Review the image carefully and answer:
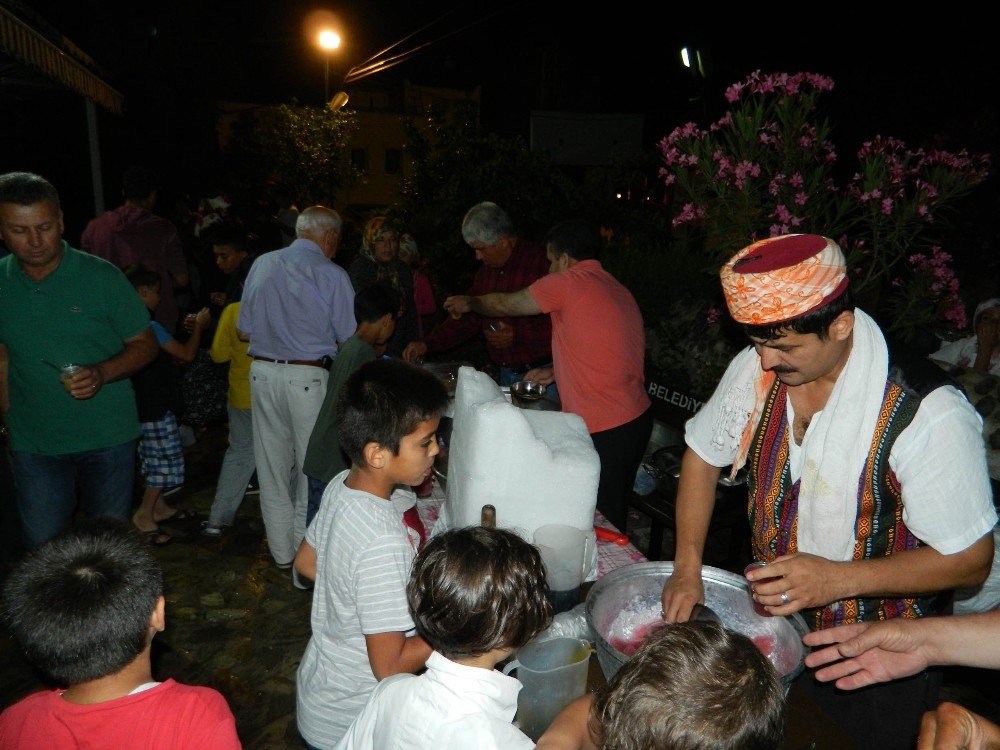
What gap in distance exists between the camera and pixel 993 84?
5512 millimetres

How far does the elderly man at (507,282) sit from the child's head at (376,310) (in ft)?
3.27

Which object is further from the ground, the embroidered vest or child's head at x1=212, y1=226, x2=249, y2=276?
child's head at x1=212, y1=226, x2=249, y2=276

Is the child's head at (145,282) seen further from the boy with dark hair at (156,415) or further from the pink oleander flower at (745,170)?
the pink oleander flower at (745,170)

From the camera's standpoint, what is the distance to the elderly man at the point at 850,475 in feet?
5.09

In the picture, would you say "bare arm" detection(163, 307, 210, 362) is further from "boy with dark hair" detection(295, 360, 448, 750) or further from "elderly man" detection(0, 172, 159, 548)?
"boy with dark hair" detection(295, 360, 448, 750)

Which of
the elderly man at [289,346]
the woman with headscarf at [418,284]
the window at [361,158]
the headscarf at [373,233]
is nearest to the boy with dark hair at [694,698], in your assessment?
the elderly man at [289,346]

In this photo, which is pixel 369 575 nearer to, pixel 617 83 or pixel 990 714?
pixel 990 714

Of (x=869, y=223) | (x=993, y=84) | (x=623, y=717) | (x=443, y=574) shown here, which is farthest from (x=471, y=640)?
(x=993, y=84)

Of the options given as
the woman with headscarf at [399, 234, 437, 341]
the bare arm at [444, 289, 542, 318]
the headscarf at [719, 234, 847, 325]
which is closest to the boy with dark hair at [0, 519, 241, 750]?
the headscarf at [719, 234, 847, 325]

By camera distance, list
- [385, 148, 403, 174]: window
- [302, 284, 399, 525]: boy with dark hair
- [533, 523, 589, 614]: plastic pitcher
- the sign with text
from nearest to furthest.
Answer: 1. [533, 523, 589, 614]: plastic pitcher
2. [302, 284, 399, 525]: boy with dark hair
3. the sign with text
4. [385, 148, 403, 174]: window

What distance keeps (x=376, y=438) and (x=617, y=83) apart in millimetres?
14786

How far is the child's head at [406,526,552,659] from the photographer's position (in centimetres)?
121

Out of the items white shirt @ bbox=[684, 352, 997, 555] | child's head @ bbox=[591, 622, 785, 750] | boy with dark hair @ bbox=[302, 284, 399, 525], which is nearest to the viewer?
child's head @ bbox=[591, 622, 785, 750]

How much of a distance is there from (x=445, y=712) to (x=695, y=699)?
421 millimetres
